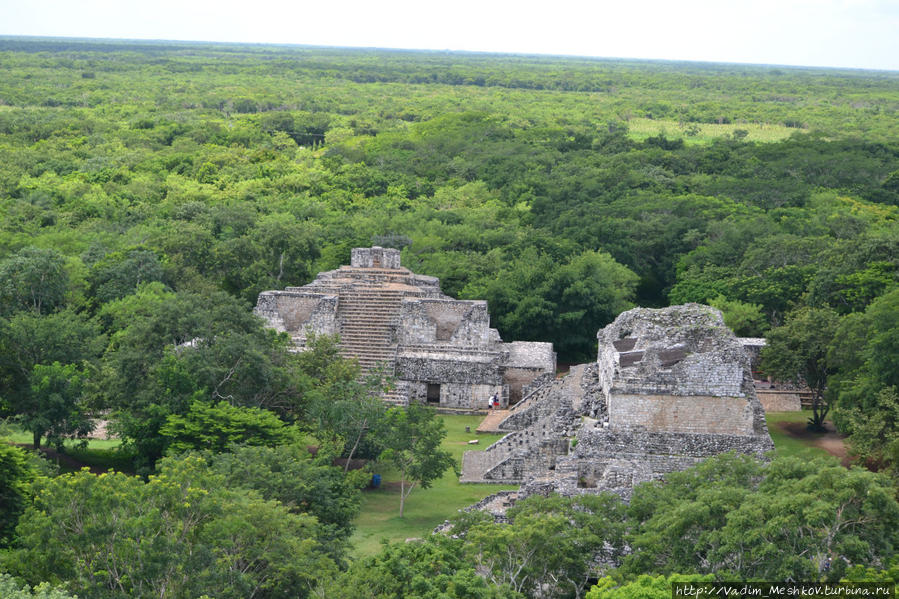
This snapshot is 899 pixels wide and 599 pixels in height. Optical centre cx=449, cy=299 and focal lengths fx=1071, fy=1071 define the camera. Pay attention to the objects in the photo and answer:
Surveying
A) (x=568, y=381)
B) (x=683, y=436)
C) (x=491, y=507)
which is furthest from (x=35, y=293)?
(x=683, y=436)

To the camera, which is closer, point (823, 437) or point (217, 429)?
point (217, 429)

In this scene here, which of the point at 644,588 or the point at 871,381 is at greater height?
the point at 644,588

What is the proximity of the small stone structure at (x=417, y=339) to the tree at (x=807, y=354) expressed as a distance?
20.4ft

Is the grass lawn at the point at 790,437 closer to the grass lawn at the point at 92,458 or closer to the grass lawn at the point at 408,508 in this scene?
the grass lawn at the point at 408,508

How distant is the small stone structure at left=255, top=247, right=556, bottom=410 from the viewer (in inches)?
1190

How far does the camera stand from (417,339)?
31.5m

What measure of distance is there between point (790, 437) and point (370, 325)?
40.4 ft

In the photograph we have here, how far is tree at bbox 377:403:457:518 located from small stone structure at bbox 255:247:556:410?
6290 mm

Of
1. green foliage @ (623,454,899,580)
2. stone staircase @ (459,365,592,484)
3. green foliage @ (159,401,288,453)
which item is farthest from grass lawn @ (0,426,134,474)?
green foliage @ (623,454,899,580)

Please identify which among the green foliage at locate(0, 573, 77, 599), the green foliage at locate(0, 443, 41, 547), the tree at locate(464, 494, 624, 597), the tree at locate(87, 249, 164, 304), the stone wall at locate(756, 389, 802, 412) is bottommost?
the stone wall at locate(756, 389, 802, 412)

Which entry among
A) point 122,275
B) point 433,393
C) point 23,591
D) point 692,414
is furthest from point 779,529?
point 122,275

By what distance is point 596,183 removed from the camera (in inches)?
2440

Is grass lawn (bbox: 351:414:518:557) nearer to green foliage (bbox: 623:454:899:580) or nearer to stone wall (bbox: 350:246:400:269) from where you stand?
green foliage (bbox: 623:454:899:580)

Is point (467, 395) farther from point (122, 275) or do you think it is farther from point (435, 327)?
point (122, 275)
